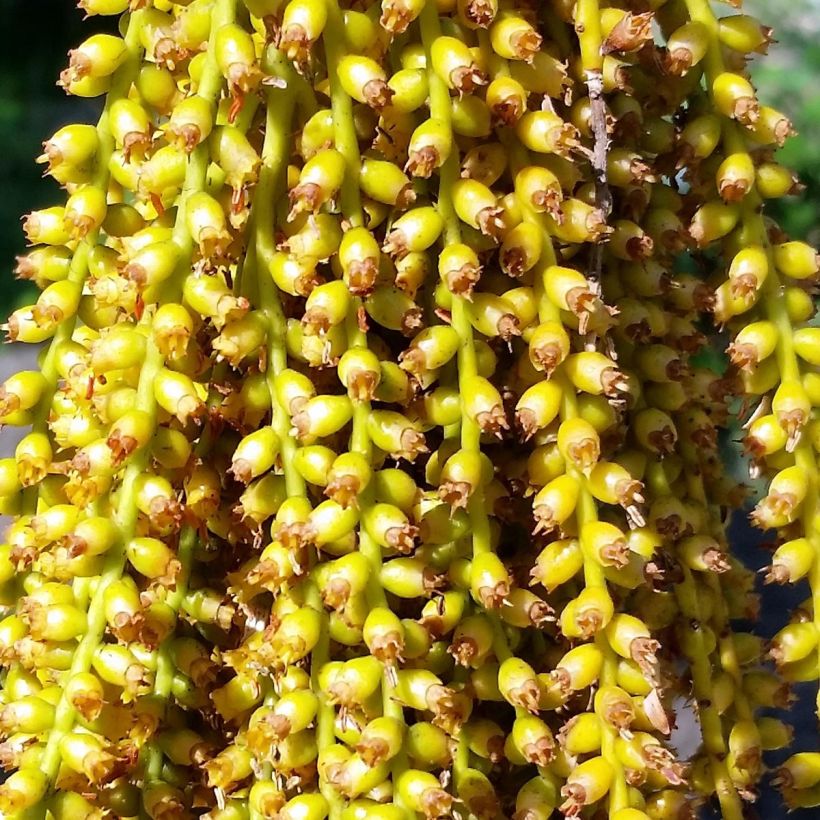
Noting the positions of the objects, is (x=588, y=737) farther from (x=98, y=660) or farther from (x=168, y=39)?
(x=168, y=39)

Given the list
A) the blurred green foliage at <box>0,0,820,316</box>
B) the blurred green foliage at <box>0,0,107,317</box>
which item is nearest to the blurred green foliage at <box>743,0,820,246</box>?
the blurred green foliage at <box>0,0,820,316</box>

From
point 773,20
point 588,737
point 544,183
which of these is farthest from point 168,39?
point 773,20

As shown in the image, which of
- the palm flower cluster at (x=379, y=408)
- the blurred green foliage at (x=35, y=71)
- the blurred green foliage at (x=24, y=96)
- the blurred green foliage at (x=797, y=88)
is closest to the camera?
the palm flower cluster at (x=379, y=408)

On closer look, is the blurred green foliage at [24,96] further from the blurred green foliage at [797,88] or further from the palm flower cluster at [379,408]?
the palm flower cluster at [379,408]

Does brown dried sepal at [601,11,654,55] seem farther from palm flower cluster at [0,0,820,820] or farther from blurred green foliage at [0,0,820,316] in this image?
blurred green foliage at [0,0,820,316]

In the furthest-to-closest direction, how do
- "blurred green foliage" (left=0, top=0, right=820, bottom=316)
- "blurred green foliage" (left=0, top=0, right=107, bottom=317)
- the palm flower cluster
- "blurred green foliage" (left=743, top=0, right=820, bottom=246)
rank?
"blurred green foliage" (left=0, top=0, right=107, bottom=317) → "blurred green foliage" (left=0, top=0, right=820, bottom=316) → "blurred green foliage" (left=743, top=0, right=820, bottom=246) → the palm flower cluster

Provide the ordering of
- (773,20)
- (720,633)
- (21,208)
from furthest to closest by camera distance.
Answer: (21,208) → (773,20) → (720,633)

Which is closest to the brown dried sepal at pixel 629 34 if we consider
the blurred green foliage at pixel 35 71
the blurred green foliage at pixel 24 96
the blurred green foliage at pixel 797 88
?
the blurred green foliage at pixel 797 88

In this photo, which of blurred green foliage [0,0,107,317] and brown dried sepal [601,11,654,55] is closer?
brown dried sepal [601,11,654,55]
